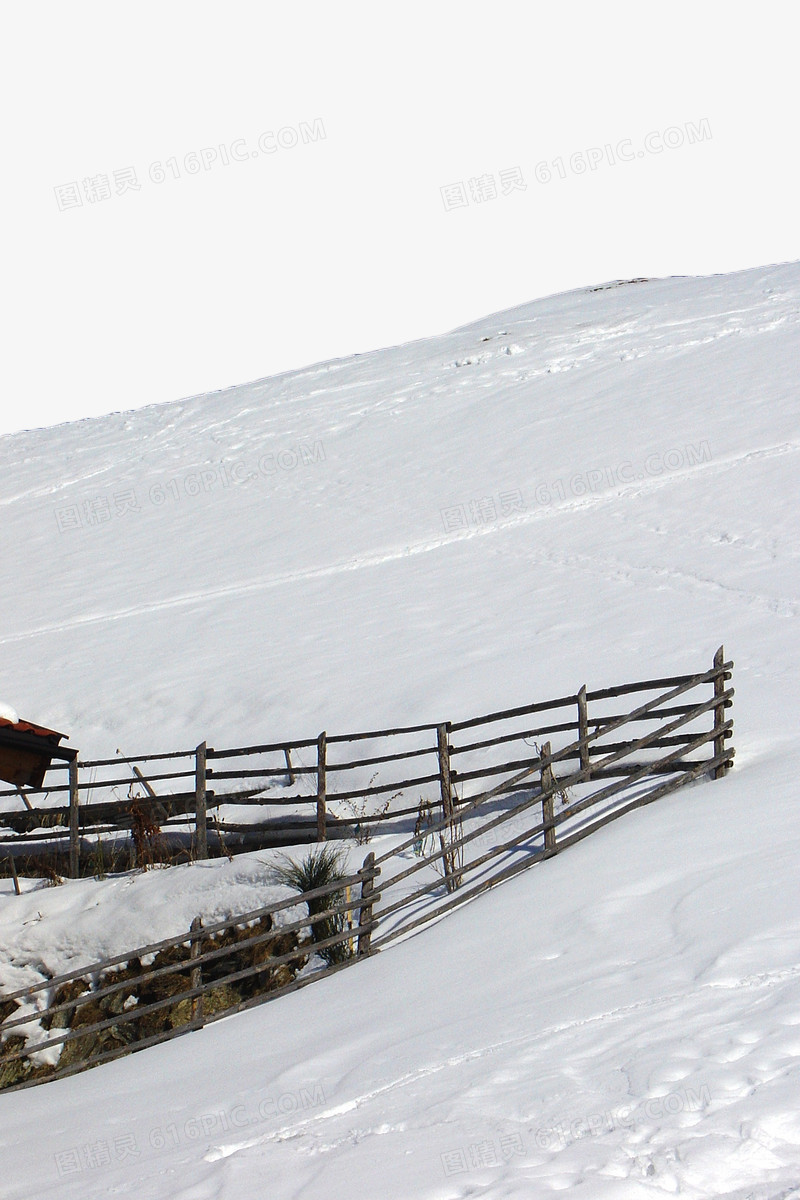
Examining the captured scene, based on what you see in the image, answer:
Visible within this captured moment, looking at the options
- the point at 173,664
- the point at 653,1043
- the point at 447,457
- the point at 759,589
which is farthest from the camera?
the point at 447,457

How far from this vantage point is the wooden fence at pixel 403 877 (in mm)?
8938

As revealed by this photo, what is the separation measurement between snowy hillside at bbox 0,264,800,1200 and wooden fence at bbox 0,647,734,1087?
1.27ft

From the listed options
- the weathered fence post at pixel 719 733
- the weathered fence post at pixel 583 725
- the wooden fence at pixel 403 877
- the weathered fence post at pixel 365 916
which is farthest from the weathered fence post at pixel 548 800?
the weathered fence post at pixel 719 733

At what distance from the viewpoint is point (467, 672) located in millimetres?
16062

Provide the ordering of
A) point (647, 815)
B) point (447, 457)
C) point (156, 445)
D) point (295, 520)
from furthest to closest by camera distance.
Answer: point (156, 445)
point (447, 457)
point (295, 520)
point (647, 815)

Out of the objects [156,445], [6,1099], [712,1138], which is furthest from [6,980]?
[156,445]

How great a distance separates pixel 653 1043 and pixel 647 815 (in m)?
4.29

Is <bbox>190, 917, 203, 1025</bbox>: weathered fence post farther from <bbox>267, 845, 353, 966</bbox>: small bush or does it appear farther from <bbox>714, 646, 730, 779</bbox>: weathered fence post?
<bbox>714, 646, 730, 779</bbox>: weathered fence post

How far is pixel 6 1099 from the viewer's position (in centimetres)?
834

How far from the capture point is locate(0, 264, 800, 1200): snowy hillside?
5.49 meters

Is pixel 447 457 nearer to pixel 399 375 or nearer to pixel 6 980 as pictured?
pixel 399 375

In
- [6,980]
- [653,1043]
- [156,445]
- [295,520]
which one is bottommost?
[6,980]

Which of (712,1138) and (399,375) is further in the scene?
(399,375)

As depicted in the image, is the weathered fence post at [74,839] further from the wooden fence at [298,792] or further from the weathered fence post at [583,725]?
the weathered fence post at [583,725]
